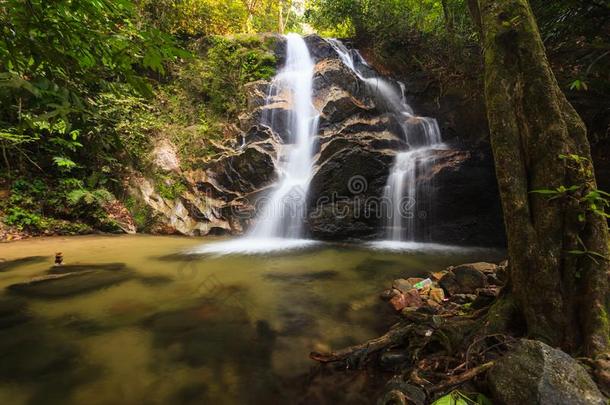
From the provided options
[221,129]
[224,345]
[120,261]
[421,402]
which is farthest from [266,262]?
[221,129]

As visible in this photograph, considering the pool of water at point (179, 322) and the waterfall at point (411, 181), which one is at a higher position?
the waterfall at point (411, 181)

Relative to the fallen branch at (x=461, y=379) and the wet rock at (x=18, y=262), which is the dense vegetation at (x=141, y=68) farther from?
the fallen branch at (x=461, y=379)

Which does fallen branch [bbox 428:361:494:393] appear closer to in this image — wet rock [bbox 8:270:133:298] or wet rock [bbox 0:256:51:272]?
wet rock [bbox 8:270:133:298]

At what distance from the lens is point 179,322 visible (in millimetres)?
4102

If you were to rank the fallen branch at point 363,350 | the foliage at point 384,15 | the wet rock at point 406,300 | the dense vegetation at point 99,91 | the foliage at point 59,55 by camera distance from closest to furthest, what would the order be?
the foliage at point 59,55 → the dense vegetation at point 99,91 → the fallen branch at point 363,350 → the wet rock at point 406,300 → the foliage at point 384,15

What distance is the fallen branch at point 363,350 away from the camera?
3207 millimetres

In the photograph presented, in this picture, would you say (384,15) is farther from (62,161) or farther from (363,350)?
(363,350)

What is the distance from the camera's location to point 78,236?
9.20 meters

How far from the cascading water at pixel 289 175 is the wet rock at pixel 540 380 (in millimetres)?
6726

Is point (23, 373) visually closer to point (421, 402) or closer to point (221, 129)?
point (421, 402)

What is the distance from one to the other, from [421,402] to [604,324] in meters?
1.40

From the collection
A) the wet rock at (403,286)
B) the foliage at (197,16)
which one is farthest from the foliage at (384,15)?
the wet rock at (403,286)

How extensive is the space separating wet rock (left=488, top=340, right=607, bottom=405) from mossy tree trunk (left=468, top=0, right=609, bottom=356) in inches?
20.8

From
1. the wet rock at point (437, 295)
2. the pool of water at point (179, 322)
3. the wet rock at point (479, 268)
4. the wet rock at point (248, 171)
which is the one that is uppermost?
the wet rock at point (248, 171)
